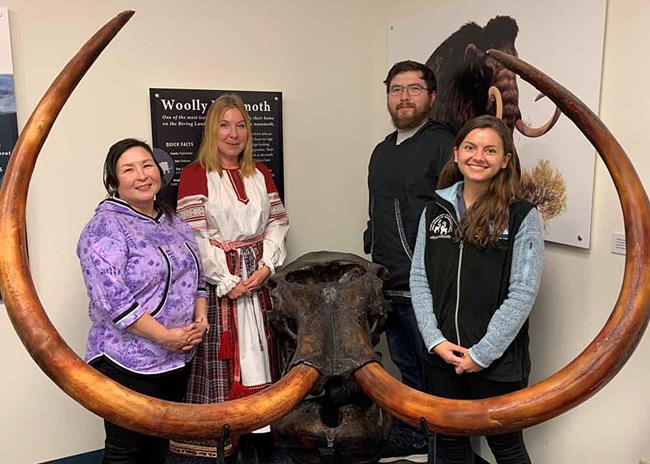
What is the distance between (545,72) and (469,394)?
1.17 metres

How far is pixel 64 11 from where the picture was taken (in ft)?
8.06

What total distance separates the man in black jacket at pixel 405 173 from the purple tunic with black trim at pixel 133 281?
82 centimetres

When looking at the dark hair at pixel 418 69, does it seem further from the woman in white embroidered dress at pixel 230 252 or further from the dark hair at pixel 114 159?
the dark hair at pixel 114 159

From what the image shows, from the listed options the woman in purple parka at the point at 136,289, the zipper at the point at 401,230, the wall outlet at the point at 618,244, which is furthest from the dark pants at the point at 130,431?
the wall outlet at the point at 618,244

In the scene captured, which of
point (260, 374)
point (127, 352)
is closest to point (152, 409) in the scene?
point (127, 352)

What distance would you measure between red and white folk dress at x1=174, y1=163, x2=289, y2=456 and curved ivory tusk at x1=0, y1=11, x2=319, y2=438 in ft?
3.58

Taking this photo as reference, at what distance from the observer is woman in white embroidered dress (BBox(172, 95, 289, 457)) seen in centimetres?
239

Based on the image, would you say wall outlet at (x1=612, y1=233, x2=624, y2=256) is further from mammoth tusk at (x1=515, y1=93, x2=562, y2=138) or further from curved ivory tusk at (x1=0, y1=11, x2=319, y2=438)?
curved ivory tusk at (x1=0, y1=11, x2=319, y2=438)

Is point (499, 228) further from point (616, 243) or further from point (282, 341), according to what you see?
point (282, 341)

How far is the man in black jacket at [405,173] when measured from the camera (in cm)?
231

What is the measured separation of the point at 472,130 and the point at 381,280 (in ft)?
1.80

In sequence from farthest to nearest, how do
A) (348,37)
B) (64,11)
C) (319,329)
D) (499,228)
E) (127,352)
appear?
(348,37), (64,11), (127,352), (499,228), (319,329)

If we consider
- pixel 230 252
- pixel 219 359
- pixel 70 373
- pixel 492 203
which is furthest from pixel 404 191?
pixel 70 373

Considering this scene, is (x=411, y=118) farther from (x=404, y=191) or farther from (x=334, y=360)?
(x=334, y=360)
